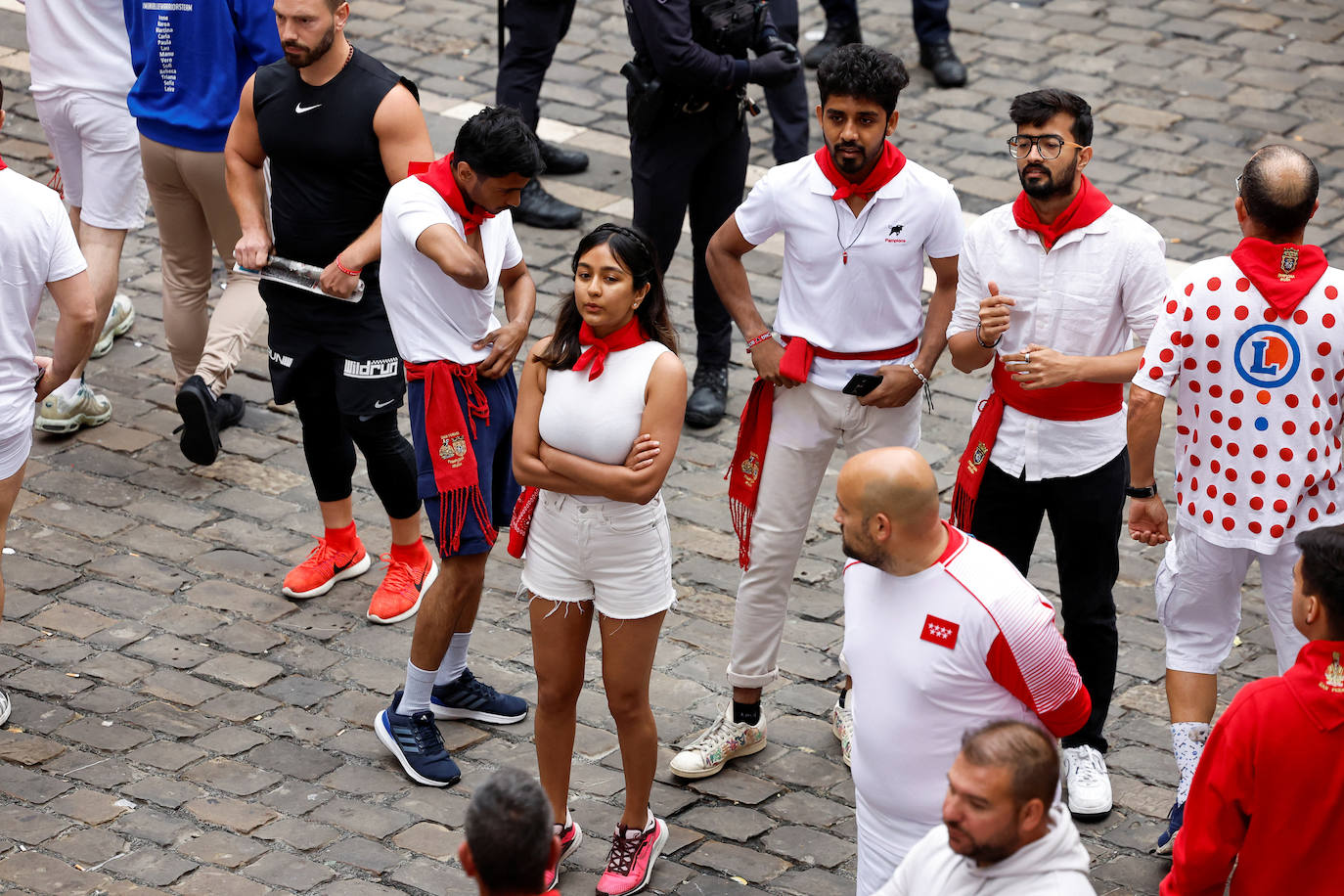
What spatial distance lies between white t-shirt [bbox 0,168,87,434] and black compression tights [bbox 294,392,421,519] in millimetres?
1101

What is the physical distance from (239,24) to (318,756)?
3088 mm

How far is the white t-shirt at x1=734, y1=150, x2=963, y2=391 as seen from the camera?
5.16 metres

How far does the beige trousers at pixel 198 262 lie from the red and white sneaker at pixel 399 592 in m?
1.20

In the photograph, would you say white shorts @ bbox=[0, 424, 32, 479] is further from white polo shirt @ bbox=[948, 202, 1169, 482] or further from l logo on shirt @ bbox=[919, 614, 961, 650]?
l logo on shirt @ bbox=[919, 614, 961, 650]

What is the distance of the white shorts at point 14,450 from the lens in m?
5.33

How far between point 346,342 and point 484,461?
924 millimetres

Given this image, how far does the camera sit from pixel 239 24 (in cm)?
675

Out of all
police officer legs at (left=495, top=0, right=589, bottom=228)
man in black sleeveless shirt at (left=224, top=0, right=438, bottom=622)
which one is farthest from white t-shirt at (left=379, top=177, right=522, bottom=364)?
police officer legs at (left=495, top=0, right=589, bottom=228)

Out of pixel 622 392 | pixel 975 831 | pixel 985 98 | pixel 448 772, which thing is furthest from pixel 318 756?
pixel 985 98

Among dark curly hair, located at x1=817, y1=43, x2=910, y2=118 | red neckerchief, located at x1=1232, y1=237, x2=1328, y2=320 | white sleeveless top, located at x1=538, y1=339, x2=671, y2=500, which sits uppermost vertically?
dark curly hair, located at x1=817, y1=43, x2=910, y2=118

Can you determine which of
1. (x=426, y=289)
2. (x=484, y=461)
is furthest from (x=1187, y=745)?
(x=426, y=289)

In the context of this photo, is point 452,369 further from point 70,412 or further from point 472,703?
point 70,412

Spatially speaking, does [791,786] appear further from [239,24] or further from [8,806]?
[239,24]

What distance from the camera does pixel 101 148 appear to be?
23.7ft
